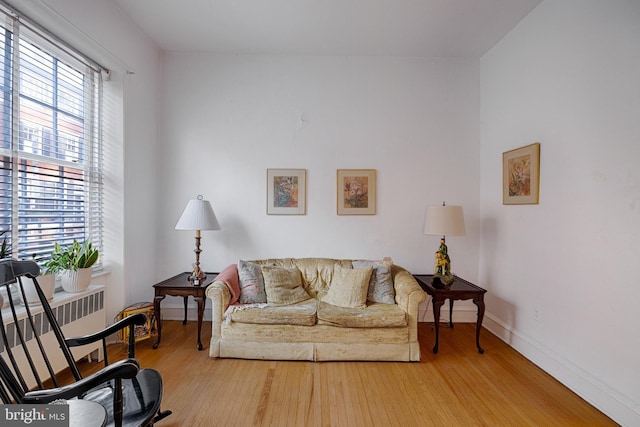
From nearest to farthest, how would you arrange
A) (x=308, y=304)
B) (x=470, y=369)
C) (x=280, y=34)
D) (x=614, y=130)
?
(x=614, y=130), (x=470, y=369), (x=308, y=304), (x=280, y=34)

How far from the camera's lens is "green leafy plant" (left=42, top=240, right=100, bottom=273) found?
8.16 feet

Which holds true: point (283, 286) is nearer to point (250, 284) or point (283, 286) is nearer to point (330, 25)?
point (250, 284)

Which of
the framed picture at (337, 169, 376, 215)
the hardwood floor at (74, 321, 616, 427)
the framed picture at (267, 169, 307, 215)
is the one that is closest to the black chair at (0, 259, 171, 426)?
the hardwood floor at (74, 321, 616, 427)

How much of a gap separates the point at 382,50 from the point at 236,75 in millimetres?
1869

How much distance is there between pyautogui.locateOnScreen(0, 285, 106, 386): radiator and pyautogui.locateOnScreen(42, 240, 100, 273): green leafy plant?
9.3 inches

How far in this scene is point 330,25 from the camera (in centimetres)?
324

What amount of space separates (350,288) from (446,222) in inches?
49.3

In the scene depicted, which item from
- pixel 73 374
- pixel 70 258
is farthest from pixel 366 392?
pixel 70 258

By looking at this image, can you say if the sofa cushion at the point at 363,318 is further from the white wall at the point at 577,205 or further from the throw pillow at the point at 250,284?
the white wall at the point at 577,205

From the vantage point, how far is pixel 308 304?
310 centimetres

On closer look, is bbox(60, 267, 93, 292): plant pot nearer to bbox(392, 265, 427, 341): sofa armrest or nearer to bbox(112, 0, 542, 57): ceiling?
bbox(112, 0, 542, 57): ceiling

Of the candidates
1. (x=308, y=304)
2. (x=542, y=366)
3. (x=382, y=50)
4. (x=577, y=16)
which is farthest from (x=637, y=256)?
(x=382, y=50)

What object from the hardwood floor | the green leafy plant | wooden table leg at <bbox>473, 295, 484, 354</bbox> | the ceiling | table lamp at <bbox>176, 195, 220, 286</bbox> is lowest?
the hardwood floor

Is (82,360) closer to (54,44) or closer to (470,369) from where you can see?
(54,44)
